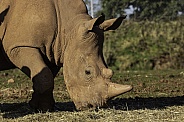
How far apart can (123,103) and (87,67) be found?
2.44 metres

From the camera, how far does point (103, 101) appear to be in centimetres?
862

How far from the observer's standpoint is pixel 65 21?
9398mm

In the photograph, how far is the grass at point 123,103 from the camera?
7.89 meters

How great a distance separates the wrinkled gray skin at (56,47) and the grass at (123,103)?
15.1 inches

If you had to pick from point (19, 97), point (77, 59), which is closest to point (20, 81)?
point (19, 97)

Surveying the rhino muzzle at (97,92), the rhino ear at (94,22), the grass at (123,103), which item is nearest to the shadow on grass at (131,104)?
the grass at (123,103)

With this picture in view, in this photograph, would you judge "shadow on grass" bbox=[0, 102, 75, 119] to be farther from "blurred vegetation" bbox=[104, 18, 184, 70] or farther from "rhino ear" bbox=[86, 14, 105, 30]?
"blurred vegetation" bbox=[104, 18, 184, 70]

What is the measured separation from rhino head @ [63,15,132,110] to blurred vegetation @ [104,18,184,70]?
Answer: 14123 mm

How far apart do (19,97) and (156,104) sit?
3.81 m

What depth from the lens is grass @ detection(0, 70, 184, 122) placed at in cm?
789

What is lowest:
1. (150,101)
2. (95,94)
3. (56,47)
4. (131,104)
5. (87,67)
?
(150,101)

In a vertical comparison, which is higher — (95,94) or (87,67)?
(87,67)

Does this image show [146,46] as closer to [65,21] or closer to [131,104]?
[131,104]

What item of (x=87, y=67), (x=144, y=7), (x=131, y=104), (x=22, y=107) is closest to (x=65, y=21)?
(x=87, y=67)
